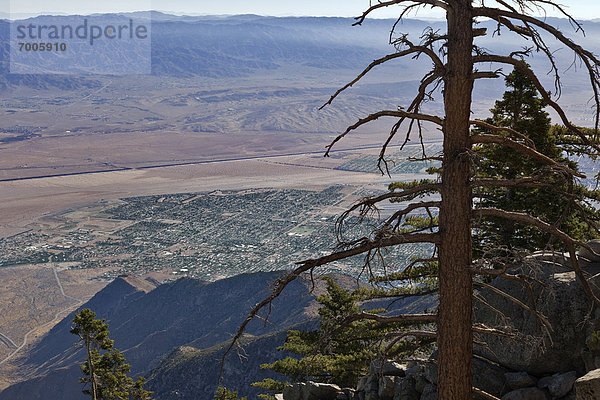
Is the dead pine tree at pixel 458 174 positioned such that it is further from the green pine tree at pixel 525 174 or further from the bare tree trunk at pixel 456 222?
the green pine tree at pixel 525 174

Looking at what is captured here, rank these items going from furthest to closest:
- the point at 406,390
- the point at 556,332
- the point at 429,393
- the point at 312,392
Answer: the point at 312,392 < the point at 406,390 < the point at 429,393 < the point at 556,332

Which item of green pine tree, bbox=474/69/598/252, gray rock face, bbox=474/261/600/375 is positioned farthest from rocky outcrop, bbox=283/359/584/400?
green pine tree, bbox=474/69/598/252

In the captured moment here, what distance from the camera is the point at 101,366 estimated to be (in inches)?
1223

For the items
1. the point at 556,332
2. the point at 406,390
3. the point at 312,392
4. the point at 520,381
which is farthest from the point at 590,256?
the point at 312,392

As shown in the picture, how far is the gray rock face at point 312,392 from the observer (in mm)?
15484

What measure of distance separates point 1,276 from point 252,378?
10391 cm

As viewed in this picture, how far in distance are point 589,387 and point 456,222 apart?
3.71 metres

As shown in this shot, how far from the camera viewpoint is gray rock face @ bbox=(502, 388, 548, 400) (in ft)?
39.3

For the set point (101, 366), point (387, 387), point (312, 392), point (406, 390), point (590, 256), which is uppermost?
point (590, 256)

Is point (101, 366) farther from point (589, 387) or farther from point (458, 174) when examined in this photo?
point (458, 174)

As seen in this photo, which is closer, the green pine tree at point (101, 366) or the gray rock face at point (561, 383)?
the gray rock face at point (561, 383)

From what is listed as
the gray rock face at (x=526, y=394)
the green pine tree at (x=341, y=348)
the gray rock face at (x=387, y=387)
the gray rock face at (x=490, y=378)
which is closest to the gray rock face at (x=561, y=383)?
the gray rock face at (x=526, y=394)

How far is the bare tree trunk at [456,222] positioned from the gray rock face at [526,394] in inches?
166

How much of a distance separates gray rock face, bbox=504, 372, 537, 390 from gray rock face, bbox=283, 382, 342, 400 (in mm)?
4639
